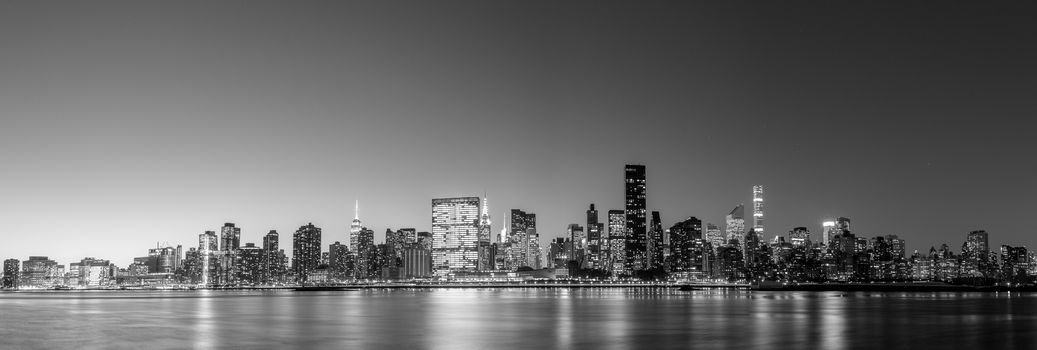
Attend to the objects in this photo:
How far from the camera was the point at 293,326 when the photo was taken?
191ft

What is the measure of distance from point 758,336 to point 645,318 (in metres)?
21.1

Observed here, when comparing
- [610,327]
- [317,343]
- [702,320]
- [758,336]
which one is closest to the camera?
[317,343]

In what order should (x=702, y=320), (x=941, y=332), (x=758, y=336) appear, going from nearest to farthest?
(x=758, y=336), (x=941, y=332), (x=702, y=320)

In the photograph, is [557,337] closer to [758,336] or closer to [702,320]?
[758,336]

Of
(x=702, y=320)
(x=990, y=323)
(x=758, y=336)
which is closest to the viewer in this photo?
(x=758, y=336)

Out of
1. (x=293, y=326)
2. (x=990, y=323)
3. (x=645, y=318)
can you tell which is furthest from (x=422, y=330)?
(x=990, y=323)

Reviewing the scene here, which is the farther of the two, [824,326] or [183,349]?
[824,326]

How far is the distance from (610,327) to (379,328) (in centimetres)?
1365

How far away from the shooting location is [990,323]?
61125 mm

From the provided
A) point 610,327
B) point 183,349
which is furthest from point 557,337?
point 183,349

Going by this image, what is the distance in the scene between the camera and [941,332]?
5184 centimetres

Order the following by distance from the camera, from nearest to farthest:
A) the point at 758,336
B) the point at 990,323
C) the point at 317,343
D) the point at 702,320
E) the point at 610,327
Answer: the point at 317,343 < the point at 758,336 < the point at 610,327 < the point at 990,323 < the point at 702,320

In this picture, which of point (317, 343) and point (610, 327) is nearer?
point (317, 343)

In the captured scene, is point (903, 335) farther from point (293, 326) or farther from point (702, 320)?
point (293, 326)
